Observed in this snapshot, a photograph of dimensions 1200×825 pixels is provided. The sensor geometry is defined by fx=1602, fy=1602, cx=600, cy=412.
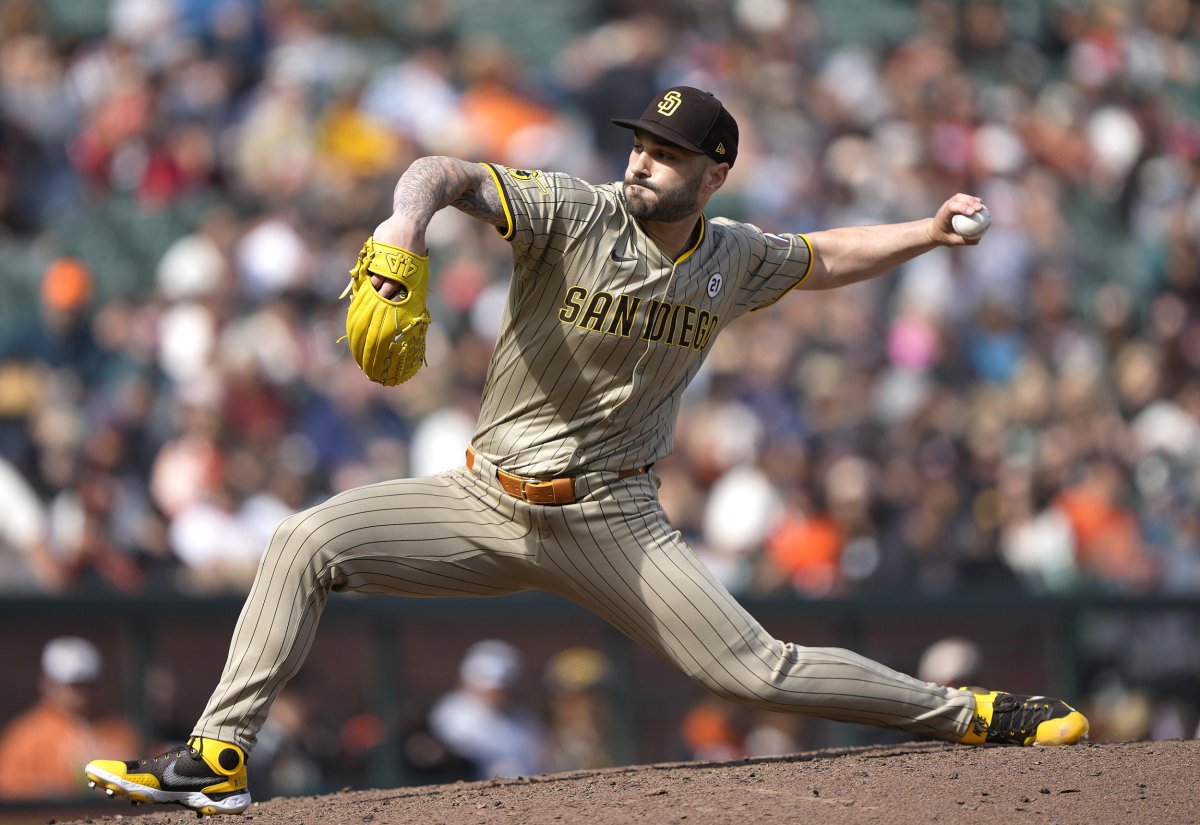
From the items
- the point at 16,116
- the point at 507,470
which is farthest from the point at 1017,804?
the point at 16,116

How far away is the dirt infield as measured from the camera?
12.6 ft

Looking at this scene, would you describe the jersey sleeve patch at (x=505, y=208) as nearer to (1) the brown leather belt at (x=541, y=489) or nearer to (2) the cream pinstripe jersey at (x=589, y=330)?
(2) the cream pinstripe jersey at (x=589, y=330)

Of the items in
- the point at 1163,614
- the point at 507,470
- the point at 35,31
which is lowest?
the point at 1163,614

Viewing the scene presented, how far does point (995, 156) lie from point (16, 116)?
6702mm

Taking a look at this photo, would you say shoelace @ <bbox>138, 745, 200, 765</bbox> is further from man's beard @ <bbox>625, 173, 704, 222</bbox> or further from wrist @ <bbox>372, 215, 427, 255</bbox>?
man's beard @ <bbox>625, 173, 704, 222</bbox>

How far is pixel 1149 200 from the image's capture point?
12094mm

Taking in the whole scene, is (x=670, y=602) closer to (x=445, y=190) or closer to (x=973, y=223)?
(x=445, y=190)

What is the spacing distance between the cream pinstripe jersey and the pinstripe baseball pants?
4.3 inches

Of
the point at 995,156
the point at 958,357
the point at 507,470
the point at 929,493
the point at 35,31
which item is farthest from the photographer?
the point at 995,156

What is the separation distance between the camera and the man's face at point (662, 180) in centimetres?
402

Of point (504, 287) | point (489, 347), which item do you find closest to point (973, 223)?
point (489, 347)

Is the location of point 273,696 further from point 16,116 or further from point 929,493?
point 16,116

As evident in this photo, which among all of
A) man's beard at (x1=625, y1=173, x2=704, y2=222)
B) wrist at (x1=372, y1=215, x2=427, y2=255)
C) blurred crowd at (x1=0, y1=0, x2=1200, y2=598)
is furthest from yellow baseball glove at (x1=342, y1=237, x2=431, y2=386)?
blurred crowd at (x1=0, y1=0, x2=1200, y2=598)

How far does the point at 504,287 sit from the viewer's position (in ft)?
29.9
